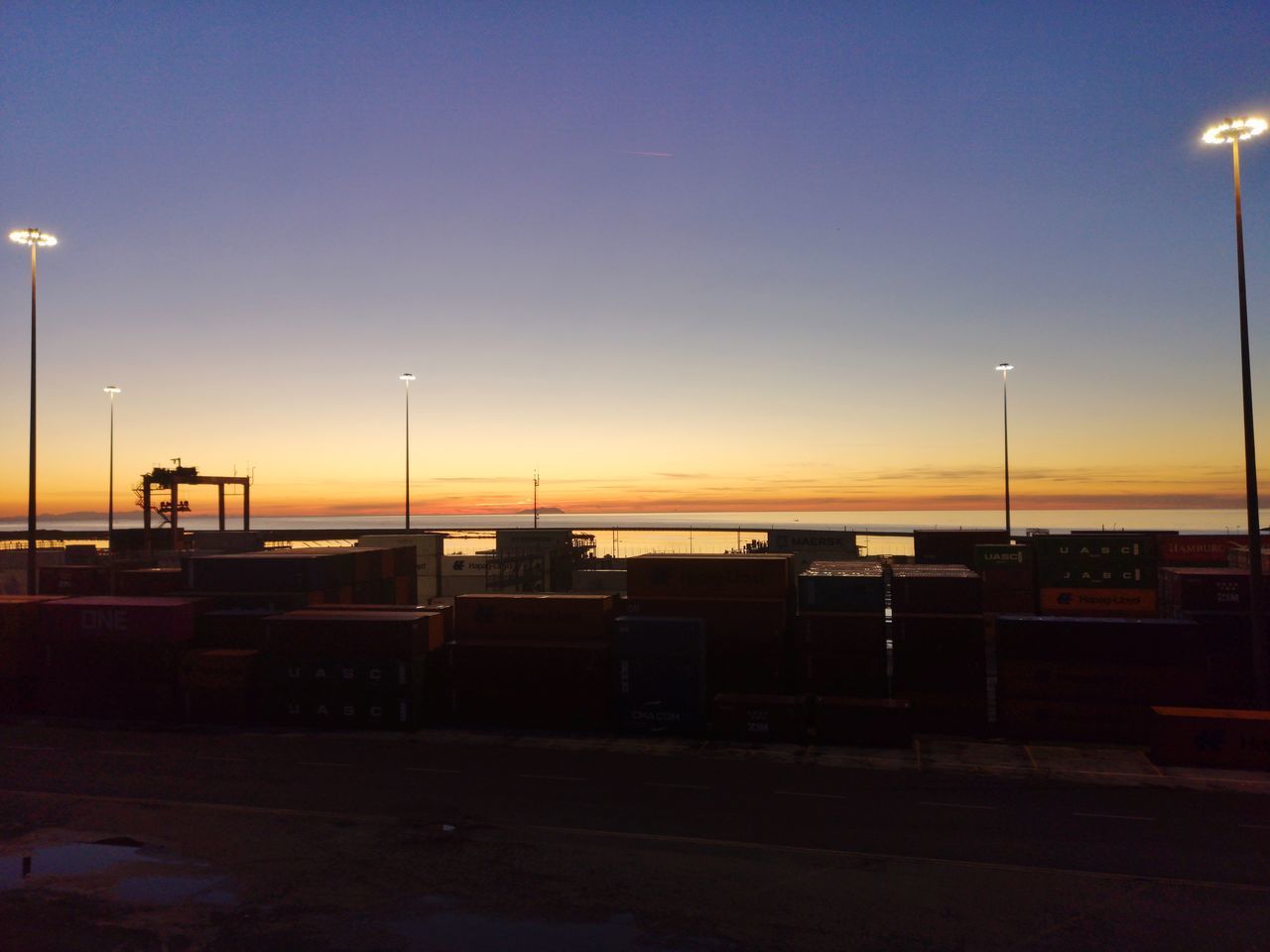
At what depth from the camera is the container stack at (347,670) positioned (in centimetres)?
2216

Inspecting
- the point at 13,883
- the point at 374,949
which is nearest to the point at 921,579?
the point at 374,949

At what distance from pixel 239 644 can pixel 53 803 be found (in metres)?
8.92

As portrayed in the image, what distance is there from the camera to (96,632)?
949 inches

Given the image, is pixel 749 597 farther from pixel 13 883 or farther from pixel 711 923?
pixel 13 883

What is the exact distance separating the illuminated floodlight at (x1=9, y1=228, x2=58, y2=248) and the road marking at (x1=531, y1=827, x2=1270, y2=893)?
102ft

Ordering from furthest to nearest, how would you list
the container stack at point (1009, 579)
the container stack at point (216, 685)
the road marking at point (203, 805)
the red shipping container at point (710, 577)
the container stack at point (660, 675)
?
the container stack at point (1009, 579), the container stack at point (216, 685), the red shipping container at point (710, 577), the container stack at point (660, 675), the road marking at point (203, 805)

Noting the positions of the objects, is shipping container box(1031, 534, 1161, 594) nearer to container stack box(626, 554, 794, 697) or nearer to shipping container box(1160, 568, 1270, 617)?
shipping container box(1160, 568, 1270, 617)

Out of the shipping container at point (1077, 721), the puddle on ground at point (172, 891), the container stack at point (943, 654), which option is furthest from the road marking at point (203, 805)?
the shipping container at point (1077, 721)

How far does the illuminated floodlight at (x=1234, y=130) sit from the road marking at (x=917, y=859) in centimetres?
1865

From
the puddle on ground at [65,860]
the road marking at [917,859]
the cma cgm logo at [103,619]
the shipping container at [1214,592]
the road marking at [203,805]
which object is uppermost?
the shipping container at [1214,592]

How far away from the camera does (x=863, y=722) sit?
2038 centimetres

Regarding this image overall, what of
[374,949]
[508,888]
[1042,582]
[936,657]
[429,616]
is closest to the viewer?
[374,949]

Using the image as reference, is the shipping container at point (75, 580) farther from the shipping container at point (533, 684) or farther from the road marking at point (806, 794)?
the road marking at point (806, 794)

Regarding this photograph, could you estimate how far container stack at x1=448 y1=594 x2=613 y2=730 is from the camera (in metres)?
22.0
